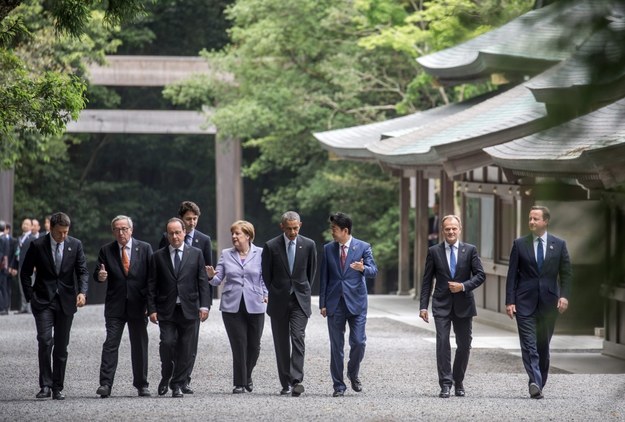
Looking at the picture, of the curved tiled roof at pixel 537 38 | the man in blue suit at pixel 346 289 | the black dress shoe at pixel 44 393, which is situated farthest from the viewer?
the man in blue suit at pixel 346 289

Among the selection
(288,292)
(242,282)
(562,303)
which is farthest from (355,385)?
(562,303)

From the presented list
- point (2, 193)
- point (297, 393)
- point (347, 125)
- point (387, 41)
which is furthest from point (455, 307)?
point (2, 193)

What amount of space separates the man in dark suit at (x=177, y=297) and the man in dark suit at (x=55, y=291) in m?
0.65

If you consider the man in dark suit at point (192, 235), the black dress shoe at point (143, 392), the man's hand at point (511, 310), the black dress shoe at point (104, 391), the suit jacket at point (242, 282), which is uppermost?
the man in dark suit at point (192, 235)

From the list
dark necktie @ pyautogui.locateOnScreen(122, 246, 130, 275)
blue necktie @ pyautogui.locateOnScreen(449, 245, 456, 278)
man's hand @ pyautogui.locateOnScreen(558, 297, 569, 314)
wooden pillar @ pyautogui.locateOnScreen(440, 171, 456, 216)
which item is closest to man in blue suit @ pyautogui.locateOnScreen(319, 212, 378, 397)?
blue necktie @ pyautogui.locateOnScreen(449, 245, 456, 278)

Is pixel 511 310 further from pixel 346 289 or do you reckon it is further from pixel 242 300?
pixel 242 300

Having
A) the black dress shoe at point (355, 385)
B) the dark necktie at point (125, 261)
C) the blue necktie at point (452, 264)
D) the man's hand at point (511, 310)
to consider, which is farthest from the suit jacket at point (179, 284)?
the man's hand at point (511, 310)

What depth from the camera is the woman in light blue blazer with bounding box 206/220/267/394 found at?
12547 mm

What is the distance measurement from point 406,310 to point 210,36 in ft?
67.3

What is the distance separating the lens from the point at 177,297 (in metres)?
12.2

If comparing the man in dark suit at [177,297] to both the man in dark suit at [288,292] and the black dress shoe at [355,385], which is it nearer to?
the man in dark suit at [288,292]

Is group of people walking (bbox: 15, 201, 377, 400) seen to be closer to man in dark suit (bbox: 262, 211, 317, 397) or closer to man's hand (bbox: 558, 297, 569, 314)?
man in dark suit (bbox: 262, 211, 317, 397)

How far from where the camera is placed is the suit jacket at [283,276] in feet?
41.4

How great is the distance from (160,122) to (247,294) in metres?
23.1
